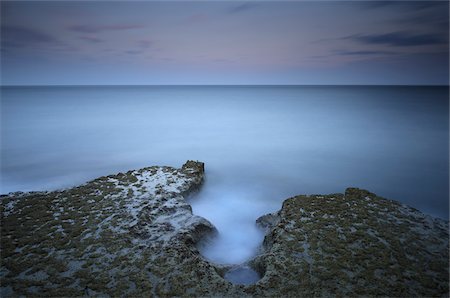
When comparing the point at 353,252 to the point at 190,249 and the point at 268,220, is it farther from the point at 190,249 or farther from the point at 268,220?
Answer: the point at 190,249

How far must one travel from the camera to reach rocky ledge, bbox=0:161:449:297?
650 cm

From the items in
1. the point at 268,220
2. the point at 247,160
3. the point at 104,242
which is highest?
the point at 247,160

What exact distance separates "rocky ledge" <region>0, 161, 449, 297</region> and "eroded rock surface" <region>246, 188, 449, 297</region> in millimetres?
27

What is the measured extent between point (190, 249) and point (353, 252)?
485 cm

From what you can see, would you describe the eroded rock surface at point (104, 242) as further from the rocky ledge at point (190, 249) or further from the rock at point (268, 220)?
the rock at point (268, 220)

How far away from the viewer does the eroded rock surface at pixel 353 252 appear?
6.47 m

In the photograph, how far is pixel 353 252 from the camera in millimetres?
7574

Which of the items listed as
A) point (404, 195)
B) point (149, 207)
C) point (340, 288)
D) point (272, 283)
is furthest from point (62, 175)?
point (404, 195)

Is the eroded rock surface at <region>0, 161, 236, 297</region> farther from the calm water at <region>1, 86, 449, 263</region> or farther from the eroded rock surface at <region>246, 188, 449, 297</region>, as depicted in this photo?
the eroded rock surface at <region>246, 188, 449, 297</region>

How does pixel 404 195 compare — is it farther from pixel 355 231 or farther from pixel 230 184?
pixel 230 184

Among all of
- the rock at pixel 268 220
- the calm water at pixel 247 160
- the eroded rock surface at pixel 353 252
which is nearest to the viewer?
the eroded rock surface at pixel 353 252

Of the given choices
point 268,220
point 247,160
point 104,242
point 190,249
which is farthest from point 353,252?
point 247,160

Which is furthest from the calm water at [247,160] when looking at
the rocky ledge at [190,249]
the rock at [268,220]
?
the rocky ledge at [190,249]

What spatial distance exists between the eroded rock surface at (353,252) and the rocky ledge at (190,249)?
0.03 metres
